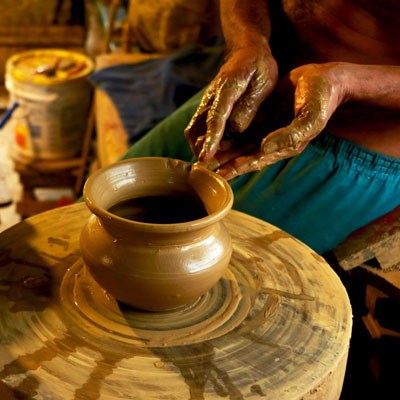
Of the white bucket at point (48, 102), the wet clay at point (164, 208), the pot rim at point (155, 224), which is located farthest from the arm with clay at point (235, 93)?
the white bucket at point (48, 102)

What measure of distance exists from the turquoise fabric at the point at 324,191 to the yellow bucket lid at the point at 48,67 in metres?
1.94

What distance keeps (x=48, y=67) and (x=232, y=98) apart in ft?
7.56

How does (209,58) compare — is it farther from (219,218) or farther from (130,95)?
(219,218)

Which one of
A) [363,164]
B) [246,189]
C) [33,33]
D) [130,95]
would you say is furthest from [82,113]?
[363,164]

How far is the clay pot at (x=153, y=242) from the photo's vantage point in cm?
113

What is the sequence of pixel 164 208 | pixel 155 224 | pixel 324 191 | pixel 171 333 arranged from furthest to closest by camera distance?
pixel 324 191 → pixel 164 208 → pixel 171 333 → pixel 155 224

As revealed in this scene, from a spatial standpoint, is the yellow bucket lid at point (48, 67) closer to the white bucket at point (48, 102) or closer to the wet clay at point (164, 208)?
the white bucket at point (48, 102)

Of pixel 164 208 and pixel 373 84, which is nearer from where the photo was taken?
pixel 164 208

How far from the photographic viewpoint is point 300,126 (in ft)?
4.48

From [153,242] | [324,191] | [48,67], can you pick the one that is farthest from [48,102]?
[153,242]

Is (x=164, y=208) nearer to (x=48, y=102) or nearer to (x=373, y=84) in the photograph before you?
(x=373, y=84)

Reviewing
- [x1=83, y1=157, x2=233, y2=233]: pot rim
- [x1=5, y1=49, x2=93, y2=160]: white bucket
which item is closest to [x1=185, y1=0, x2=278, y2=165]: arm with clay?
[x1=83, y1=157, x2=233, y2=233]: pot rim

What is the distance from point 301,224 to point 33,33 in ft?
12.1

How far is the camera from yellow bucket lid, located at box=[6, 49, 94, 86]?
3.43 m
